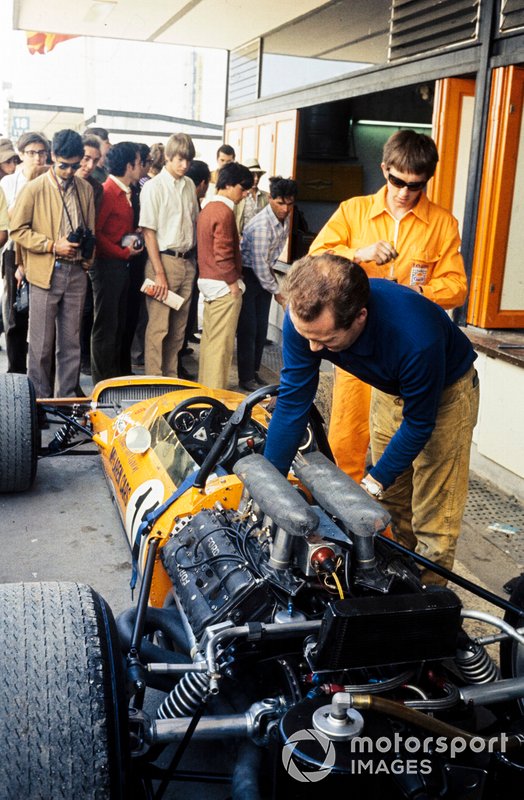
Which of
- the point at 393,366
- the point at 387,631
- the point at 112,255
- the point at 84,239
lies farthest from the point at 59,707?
the point at 112,255

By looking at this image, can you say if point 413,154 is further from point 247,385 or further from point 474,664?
point 247,385

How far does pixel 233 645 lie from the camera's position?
238 centimetres

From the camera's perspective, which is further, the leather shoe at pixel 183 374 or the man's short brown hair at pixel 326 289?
the leather shoe at pixel 183 374

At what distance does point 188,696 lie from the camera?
233 centimetres

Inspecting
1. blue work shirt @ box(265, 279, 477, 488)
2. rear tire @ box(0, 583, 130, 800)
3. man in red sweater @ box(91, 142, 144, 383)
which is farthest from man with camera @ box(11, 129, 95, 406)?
rear tire @ box(0, 583, 130, 800)

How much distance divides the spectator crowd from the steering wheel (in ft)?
8.49

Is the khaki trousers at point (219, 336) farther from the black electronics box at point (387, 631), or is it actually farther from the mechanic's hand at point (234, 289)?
the black electronics box at point (387, 631)

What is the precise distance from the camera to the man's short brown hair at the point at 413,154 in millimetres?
3992

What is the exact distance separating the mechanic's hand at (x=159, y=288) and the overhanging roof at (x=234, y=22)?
2.77 metres

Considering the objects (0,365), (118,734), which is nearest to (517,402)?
(118,734)

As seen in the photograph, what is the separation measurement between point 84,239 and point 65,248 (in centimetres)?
18

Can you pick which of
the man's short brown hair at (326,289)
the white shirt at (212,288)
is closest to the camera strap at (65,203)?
→ the white shirt at (212,288)

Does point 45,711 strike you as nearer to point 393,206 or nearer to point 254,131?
point 393,206

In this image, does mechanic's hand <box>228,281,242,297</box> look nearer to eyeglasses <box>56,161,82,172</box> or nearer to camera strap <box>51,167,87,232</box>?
camera strap <box>51,167,87,232</box>
